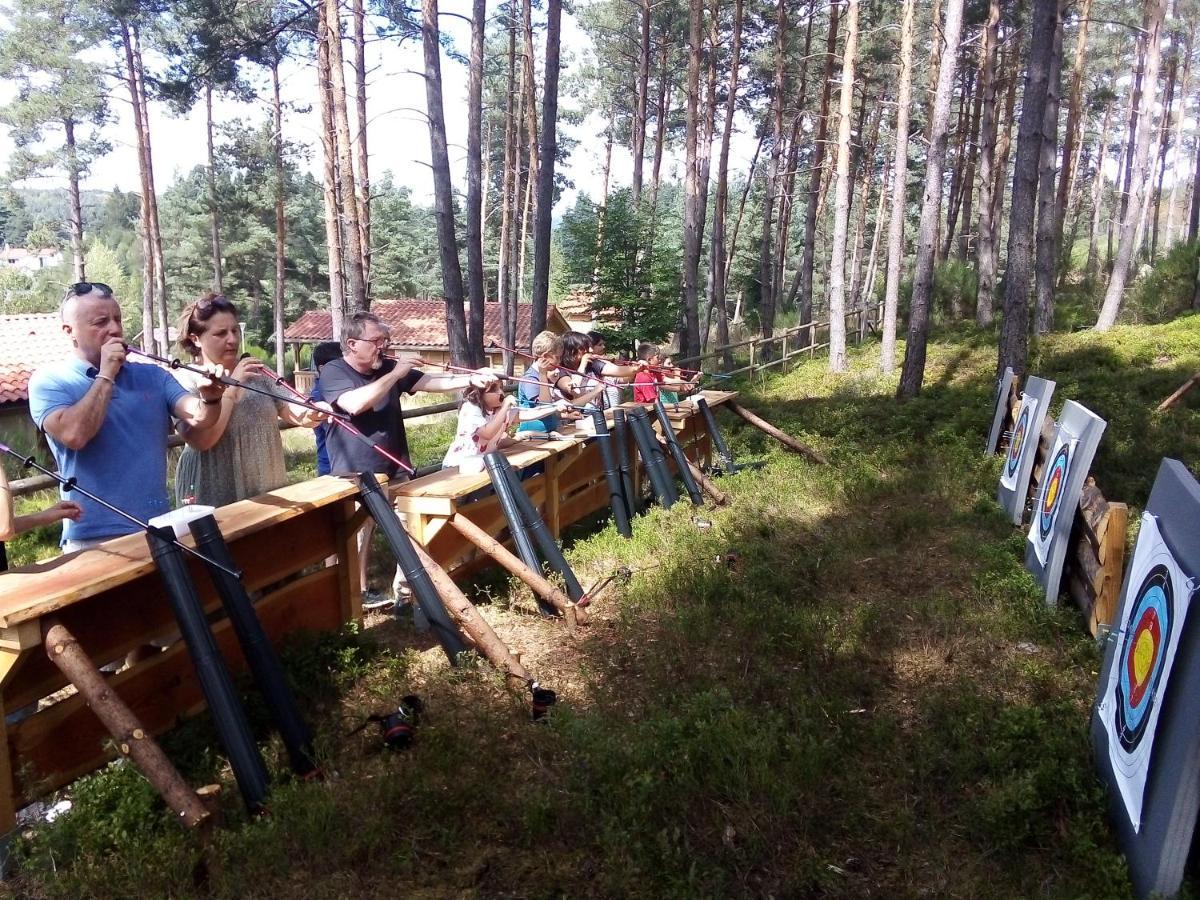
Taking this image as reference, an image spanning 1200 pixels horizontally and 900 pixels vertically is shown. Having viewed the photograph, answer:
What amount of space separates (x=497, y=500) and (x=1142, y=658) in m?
3.54

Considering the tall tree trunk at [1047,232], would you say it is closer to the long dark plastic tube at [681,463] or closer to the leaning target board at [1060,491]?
→ the long dark plastic tube at [681,463]

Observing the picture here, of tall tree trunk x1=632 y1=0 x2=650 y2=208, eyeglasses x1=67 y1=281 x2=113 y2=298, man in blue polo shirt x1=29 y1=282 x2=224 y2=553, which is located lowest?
man in blue polo shirt x1=29 y1=282 x2=224 y2=553

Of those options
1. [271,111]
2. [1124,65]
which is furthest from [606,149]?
[1124,65]

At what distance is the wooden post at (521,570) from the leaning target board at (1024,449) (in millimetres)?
4142

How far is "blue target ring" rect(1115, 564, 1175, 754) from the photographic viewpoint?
9.20 ft

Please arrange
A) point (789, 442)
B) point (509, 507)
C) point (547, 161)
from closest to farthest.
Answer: point (509, 507)
point (789, 442)
point (547, 161)

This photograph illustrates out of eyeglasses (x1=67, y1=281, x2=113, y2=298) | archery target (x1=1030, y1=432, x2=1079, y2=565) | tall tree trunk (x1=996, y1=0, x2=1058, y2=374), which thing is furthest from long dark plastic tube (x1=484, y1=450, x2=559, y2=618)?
tall tree trunk (x1=996, y1=0, x2=1058, y2=374)

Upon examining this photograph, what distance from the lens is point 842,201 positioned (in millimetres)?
17375

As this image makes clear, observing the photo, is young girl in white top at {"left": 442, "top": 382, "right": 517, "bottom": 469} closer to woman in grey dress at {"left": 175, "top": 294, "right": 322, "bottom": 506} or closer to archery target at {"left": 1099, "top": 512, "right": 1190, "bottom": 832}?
woman in grey dress at {"left": 175, "top": 294, "right": 322, "bottom": 506}

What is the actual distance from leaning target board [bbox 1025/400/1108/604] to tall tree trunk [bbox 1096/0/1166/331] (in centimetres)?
1269

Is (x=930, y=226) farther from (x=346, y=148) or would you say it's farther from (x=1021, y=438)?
(x=346, y=148)

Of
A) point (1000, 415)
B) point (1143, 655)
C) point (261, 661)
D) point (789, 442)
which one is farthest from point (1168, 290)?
point (261, 661)

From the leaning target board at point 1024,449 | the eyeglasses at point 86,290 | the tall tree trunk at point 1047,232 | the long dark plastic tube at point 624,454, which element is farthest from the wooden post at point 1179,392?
the eyeglasses at point 86,290

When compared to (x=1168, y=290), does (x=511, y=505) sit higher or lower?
lower
